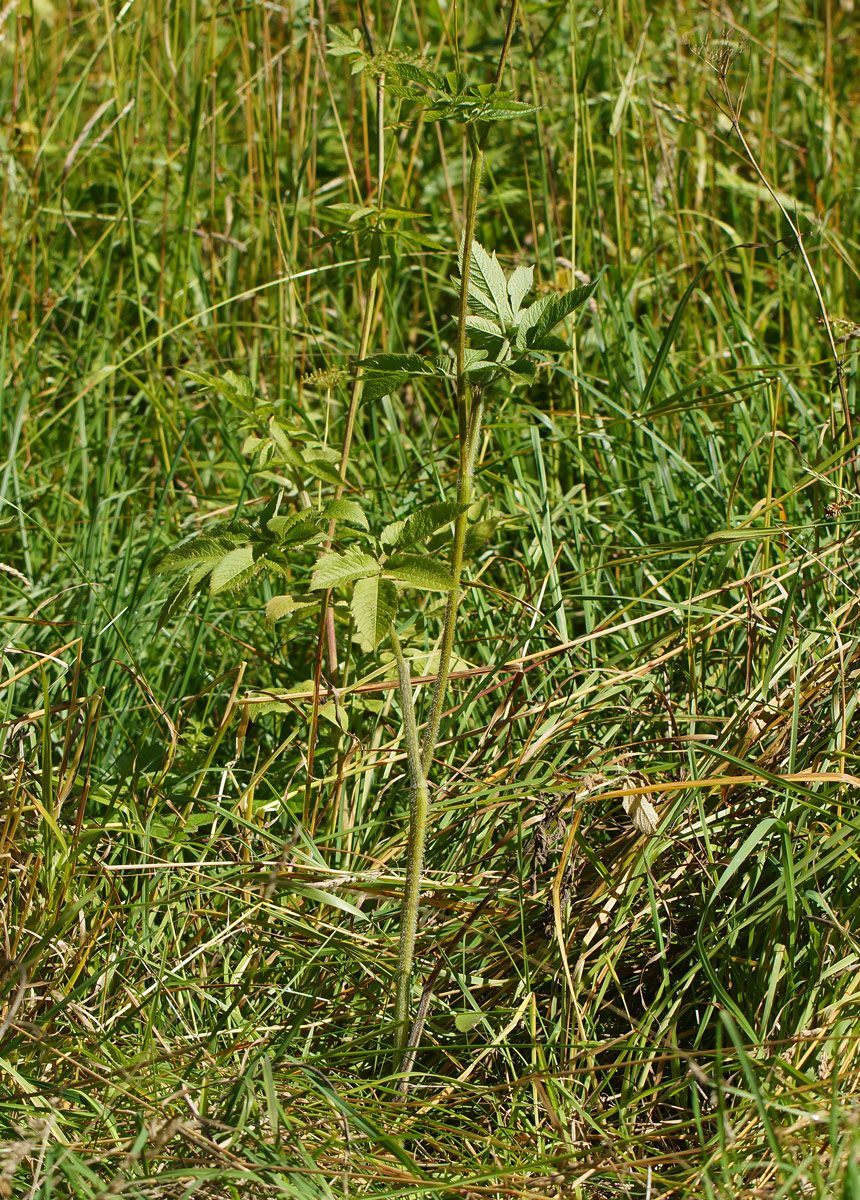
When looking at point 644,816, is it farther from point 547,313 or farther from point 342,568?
point 547,313

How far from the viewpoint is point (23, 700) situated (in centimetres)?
187

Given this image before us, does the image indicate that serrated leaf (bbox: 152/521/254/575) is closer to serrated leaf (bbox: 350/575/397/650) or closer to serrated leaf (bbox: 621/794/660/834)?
serrated leaf (bbox: 350/575/397/650)

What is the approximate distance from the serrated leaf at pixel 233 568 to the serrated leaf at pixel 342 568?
0.11 m

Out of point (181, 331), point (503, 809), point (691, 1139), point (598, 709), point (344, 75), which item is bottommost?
point (691, 1139)

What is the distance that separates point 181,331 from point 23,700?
1137 millimetres

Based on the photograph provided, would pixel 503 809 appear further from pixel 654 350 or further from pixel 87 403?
pixel 87 403

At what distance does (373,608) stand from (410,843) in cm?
30

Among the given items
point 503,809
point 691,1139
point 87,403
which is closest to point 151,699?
point 503,809

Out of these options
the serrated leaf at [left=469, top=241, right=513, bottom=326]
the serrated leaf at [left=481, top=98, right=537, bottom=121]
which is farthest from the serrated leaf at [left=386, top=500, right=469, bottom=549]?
the serrated leaf at [left=481, top=98, right=537, bottom=121]

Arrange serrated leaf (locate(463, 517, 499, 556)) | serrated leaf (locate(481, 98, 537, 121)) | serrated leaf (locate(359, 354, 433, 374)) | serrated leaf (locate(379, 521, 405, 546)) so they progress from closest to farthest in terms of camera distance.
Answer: serrated leaf (locate(481, 98, 537, 121)) < serrated leaf (locate(359, 354, 433, 374)) < serrated leaf (locate(379, 521, 405, 546)) < serrated leaf (locate(463, 517, 499, 556))

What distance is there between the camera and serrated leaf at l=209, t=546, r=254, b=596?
1261mm

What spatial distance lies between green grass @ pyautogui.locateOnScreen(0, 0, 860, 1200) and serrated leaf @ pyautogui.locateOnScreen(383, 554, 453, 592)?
0.31m

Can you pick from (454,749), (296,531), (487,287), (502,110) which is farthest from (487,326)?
(454,749)

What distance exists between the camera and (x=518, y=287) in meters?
1.24
